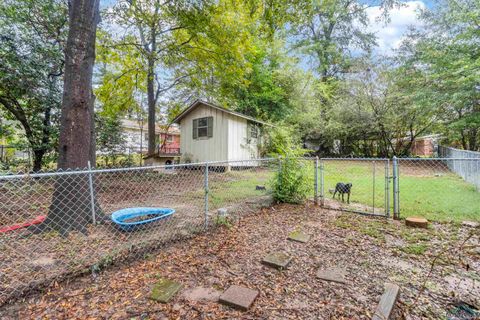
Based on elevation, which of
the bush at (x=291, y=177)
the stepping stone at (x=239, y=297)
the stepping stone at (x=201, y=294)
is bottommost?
the stepping stone at (x=201, y=294)

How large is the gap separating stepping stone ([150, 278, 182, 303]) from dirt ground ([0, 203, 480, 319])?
0.05 meters

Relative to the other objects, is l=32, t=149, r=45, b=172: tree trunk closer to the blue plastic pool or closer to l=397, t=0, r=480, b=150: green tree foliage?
the blue plastic pool

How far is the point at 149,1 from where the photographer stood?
7.22 m

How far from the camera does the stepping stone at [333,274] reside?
7.82ft

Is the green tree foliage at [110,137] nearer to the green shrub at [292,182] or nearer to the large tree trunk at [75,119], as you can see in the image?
the large tree trunk at [75,119]

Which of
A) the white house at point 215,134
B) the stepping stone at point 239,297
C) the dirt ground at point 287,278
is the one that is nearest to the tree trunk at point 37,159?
the white house at point 215,134

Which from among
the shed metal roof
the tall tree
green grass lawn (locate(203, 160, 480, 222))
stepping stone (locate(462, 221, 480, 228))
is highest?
the tall tree

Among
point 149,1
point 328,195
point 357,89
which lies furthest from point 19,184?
point 357,89

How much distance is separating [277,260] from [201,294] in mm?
1011

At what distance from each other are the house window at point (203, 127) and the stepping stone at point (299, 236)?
8.50 metres

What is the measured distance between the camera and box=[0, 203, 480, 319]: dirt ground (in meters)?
1.90

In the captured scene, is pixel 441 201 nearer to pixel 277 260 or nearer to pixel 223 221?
pixel 277 260

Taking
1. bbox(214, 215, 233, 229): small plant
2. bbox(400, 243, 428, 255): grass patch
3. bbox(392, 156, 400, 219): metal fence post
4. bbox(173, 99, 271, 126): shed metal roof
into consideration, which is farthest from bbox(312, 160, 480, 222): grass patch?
bbox(173, 99, 271, 126): shed metal roof

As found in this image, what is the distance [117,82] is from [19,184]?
6647mm
